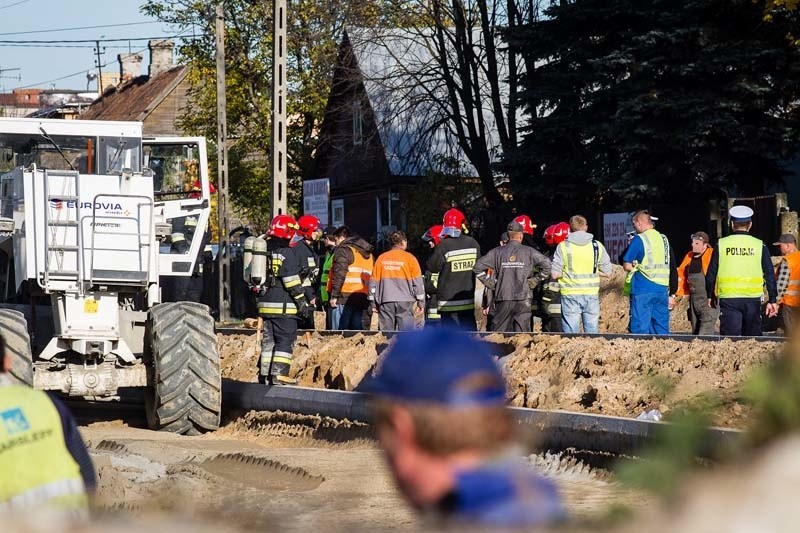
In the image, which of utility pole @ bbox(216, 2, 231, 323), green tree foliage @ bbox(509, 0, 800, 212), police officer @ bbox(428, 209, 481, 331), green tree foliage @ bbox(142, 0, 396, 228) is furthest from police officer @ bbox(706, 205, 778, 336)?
green tree foliage @ bbox(142, 0, 396, 228)

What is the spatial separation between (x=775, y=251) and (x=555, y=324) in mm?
9193

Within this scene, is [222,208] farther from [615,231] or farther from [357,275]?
[357,275]

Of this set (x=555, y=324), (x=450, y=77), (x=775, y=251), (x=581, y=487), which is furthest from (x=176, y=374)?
(x=450, y=77)

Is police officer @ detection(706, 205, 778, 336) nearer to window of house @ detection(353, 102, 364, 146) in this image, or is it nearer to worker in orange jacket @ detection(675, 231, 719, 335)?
worker in orange jacket @ detection(675, 231, 719, 335)

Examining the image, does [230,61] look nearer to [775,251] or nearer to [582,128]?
[582,128]

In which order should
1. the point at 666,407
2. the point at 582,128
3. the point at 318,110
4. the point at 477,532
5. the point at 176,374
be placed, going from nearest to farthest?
1. the point at 477,532
2. the point at 666,407
3. the point at 176,374
4. the point at 582,128
5. the point at 318,110

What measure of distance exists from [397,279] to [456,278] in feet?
3.24

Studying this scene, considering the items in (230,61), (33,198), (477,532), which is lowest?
(477,532)

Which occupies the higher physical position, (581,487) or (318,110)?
(318,110)

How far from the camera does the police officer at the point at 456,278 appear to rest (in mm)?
16609

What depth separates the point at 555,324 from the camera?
1698cm

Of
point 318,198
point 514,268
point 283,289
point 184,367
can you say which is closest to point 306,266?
point 283,289

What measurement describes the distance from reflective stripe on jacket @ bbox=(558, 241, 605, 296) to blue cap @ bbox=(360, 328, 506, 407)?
42.3 feet

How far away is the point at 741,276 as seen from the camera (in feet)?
46.9
